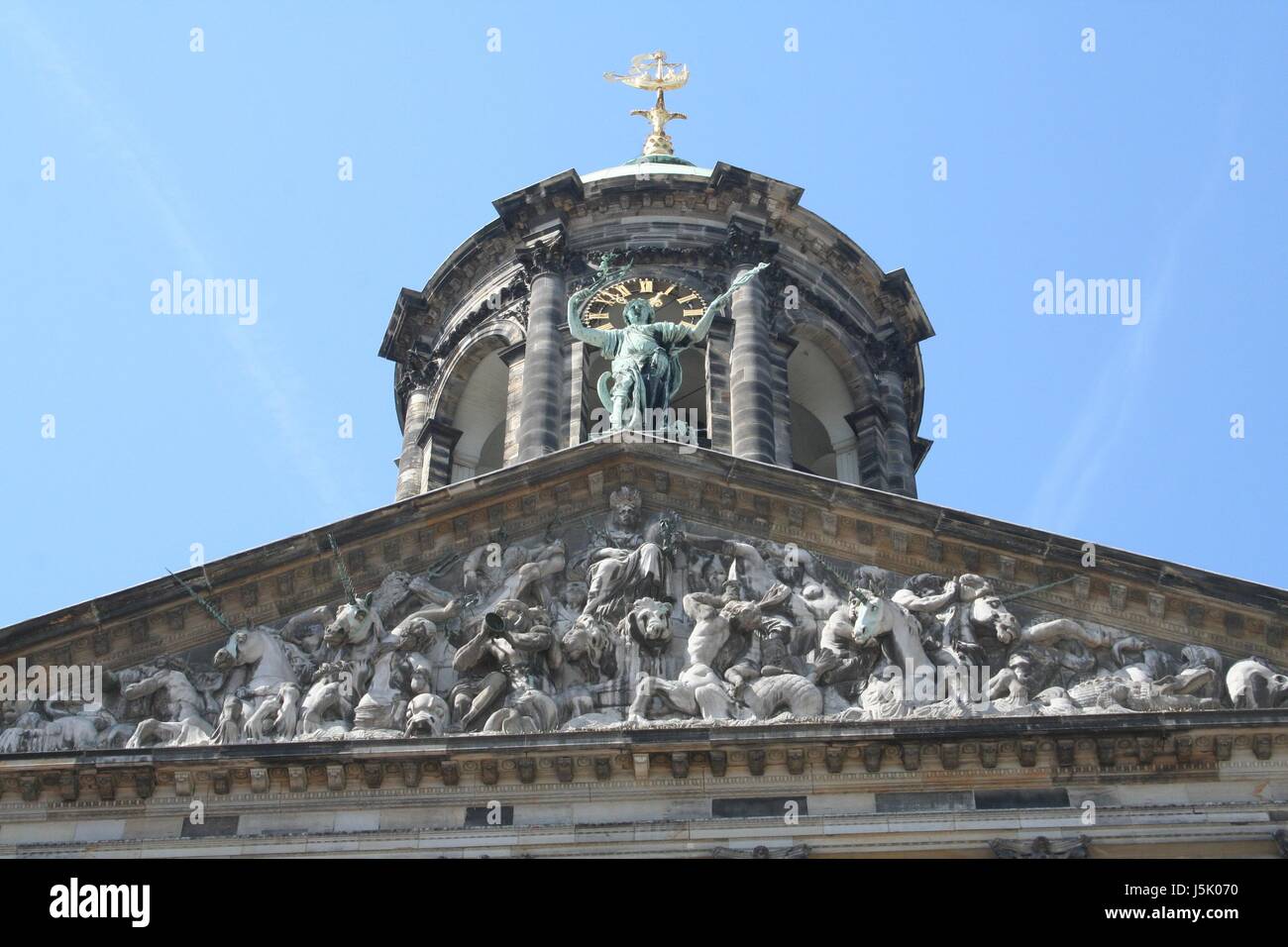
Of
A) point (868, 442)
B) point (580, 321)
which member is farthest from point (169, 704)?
point (868, 442)

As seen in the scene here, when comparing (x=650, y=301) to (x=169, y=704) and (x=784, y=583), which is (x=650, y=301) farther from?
(x=169, y=704)

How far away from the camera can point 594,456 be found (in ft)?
64.0

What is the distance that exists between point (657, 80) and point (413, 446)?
783cm

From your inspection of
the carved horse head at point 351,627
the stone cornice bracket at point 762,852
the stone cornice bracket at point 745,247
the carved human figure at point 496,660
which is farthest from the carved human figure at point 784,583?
the stone cornice bracket at point 745,247

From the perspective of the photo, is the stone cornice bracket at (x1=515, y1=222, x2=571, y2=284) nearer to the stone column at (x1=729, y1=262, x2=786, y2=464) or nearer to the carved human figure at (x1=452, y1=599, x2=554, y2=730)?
the stone column at (x1=729, y1=262, x2=786, y2=464)

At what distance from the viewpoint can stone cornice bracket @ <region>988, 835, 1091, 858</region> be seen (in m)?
16.6

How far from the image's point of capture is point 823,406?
28.9 meters

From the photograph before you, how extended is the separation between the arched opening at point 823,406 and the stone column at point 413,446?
5.02m

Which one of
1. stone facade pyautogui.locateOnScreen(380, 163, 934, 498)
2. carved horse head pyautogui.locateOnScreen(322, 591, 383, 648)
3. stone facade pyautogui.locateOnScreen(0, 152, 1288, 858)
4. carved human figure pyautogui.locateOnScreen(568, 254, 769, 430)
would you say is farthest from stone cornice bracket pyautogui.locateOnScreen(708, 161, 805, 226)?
carved horse head pyautogui.locateOnScreen(322, 591, 383, 648)

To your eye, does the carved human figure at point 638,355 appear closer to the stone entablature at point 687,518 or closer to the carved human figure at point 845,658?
the stone entablature at point 687,518

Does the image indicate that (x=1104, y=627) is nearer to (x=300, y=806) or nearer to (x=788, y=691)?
(x=788, y=691)

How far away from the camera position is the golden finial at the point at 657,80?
32656 millimetres

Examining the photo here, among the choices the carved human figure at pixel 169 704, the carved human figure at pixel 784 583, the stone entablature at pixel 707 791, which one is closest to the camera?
the stone entablature at pixel 707 791
